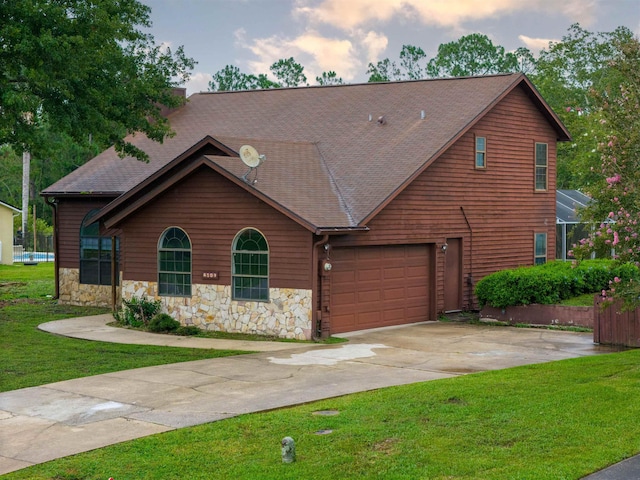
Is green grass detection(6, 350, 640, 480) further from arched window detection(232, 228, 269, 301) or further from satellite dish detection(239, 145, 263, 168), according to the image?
satellite dish detection(239, 145, 263, 168)

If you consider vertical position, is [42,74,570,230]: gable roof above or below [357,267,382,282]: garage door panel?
Answer: above

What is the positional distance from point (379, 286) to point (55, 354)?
7934 mm

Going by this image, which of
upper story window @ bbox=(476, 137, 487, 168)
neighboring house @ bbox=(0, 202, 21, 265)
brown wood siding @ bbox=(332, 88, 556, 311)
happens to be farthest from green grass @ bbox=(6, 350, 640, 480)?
neighboring house @ bbox=(0, 202, 21, 265)

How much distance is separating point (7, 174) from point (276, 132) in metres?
44.0

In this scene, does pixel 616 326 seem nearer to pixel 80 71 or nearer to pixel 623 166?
pixel 623 166

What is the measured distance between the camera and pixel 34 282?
3362cm

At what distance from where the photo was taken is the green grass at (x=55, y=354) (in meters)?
15.0

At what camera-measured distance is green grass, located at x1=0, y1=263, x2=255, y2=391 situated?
1497 cm

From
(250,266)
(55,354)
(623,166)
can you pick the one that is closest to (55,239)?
(250,266)

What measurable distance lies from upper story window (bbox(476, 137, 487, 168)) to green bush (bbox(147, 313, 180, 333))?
9639mm

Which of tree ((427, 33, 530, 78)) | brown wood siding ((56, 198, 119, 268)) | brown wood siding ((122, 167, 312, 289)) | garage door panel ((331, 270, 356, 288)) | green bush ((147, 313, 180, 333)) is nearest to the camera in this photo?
brown wood siding ((122, 167, 312, 289))

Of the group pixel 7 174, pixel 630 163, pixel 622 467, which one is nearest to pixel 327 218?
pixel 630 163

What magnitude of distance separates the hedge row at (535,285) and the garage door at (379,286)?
1620 millimetres

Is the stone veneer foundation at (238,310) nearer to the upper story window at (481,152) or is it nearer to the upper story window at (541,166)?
the upper story window at (481,152)
